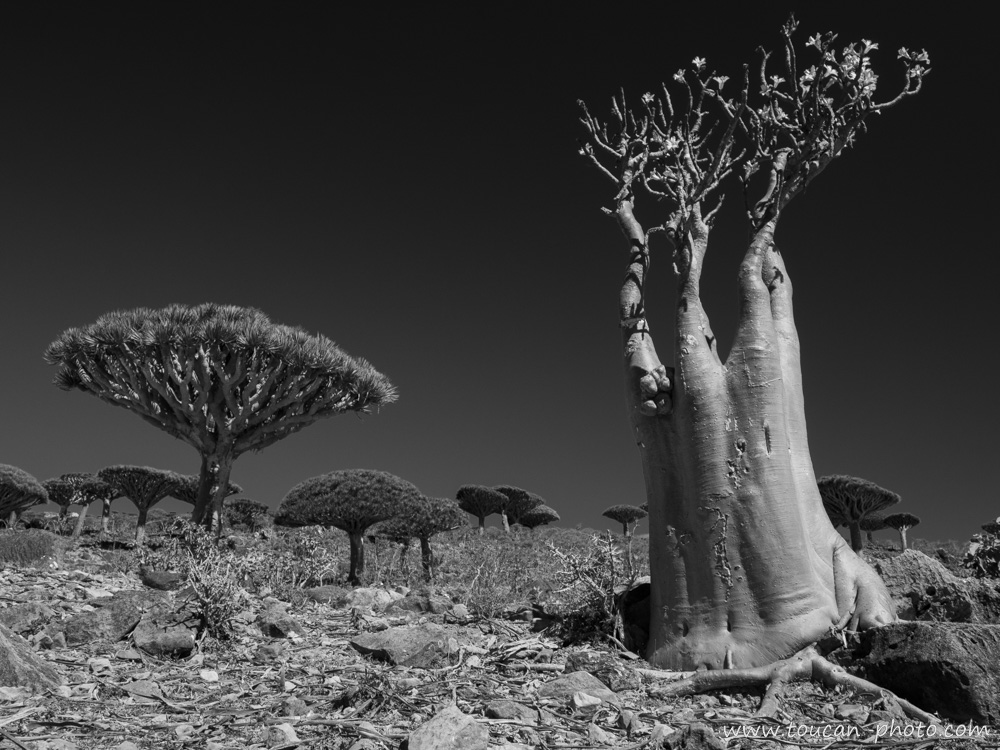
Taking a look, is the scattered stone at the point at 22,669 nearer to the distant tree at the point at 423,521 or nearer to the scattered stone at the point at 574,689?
the scattered stone at the point at 574,689

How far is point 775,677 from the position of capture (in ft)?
15.7

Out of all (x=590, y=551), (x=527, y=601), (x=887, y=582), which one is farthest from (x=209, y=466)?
(x=887, y=582)

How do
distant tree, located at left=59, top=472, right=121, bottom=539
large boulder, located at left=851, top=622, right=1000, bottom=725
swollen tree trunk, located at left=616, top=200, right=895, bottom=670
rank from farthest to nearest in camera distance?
distant tree, located at left=59, top=472, right=121, bottom=539, swollen tree trunk, located at left=616, top=200, right=895, bottom=670, large boulder, located at left=851, top=622, right=1000, bottom=725

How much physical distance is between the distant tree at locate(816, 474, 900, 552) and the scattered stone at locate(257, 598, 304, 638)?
23906mm

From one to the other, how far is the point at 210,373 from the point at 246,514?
16.5m

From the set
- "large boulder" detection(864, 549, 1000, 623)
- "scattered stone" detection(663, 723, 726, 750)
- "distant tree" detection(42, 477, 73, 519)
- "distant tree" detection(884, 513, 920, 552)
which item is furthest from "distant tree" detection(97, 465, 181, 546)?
"distant tree" detection(884, 513, 920, 552)

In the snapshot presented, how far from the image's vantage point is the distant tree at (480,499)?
39.5 m

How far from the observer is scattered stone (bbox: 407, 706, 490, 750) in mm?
3268

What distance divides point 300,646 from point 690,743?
11.7 ft

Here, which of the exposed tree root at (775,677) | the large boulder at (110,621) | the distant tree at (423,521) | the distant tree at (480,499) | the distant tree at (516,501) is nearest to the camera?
the exposed tree root at (775,677)

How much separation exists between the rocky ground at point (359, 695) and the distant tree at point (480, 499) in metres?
32.9

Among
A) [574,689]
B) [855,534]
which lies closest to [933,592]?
[574,689]

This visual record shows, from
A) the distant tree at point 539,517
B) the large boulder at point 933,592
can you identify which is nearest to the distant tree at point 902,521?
the distant tree at point 539,517

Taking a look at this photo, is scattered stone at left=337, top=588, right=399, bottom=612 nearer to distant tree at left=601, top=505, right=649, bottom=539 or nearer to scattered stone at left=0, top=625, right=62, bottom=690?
scattered stone at left=0, top=625, right=62, bottom=690
